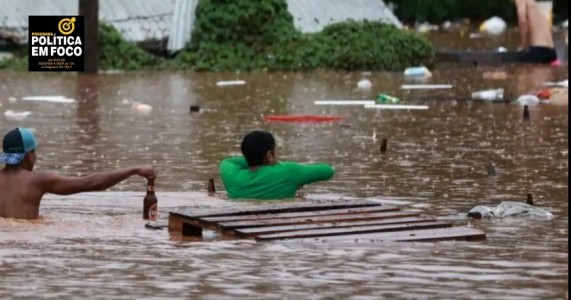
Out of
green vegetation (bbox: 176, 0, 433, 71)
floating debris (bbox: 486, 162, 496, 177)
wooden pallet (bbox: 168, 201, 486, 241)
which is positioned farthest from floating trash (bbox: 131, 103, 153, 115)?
wooden pallet (bbox: 168, 201, 486, 241)

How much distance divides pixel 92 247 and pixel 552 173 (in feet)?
17.6

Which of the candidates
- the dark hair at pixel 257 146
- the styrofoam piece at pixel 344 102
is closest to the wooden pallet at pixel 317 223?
the dark hair at pixel 257 146

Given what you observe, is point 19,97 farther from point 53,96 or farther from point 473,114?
point 473,114

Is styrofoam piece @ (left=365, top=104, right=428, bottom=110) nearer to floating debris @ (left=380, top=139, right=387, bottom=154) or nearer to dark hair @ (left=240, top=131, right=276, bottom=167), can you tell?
floating debris @ (left=380, top=139, right=387, bottom=154)

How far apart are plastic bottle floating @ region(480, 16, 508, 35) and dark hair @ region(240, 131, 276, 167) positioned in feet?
99.1

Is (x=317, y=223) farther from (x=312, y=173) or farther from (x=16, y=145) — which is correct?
(x=16, y=145)

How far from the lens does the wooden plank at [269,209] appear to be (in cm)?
1028

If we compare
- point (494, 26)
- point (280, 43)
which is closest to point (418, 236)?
point (280, 43)

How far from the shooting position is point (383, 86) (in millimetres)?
23781

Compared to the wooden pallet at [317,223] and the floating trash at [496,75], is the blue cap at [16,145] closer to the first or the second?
the wooden pallet at [317,223]

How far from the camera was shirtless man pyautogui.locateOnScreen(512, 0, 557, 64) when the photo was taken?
21.0 m

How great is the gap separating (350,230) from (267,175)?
1.95 meters

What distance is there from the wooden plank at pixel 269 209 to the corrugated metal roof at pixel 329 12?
57.5 feet

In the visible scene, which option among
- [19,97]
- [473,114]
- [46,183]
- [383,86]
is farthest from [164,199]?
[383,86]
